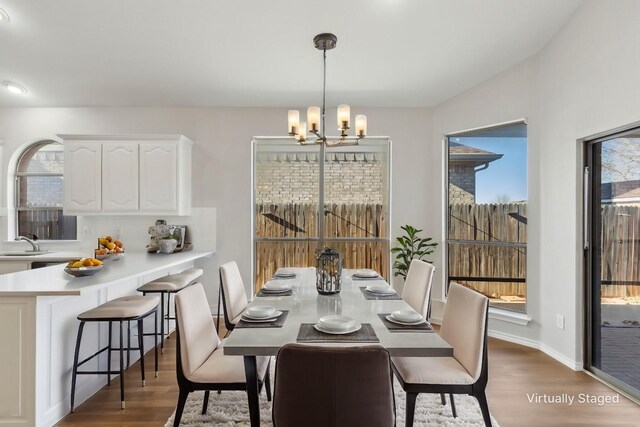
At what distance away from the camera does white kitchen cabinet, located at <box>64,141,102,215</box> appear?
13.8 feet

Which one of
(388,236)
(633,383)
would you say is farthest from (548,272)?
(388,236)

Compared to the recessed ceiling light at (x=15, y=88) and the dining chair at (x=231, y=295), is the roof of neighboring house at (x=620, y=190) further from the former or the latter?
the recessed ceiling light at (x=15, y=88)

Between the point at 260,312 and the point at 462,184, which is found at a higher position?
the point at 462,184

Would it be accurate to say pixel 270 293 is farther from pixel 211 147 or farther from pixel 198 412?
pixel 211 147

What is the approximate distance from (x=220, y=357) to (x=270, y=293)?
0.57 m

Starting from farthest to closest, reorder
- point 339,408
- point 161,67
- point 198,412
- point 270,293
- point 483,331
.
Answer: point 161,67 → point 270,293 → point 198,412 → point 483,331 → point 339,408

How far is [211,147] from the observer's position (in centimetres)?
461

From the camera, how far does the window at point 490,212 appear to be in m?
3.84

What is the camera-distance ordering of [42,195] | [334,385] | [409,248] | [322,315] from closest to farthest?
[334,385]
[322,315]
[409,248]
[42,195]

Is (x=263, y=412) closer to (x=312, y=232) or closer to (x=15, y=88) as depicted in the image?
(x=312, y=232)

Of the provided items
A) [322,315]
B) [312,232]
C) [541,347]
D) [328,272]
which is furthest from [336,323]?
[312,232]

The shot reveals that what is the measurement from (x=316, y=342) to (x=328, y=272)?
0.90 metres

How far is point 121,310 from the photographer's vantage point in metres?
2.49

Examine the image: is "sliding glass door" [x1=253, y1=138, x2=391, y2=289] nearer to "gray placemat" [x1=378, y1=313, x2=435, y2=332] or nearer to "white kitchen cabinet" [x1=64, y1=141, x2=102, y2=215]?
"white kitchen cabinet" [x1=64, y1=141, x2=102, y2=215]
